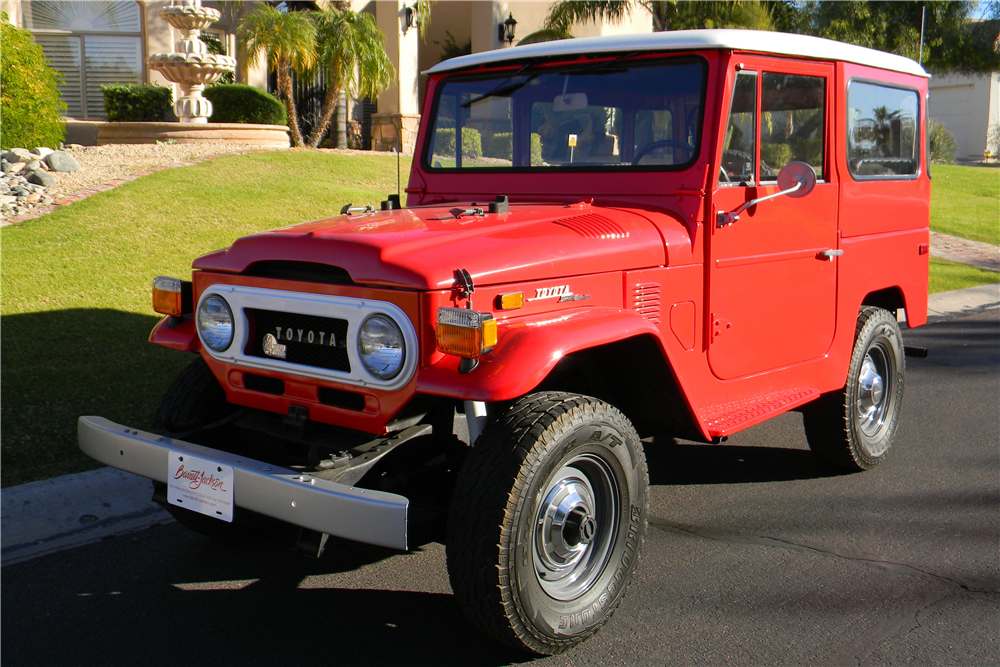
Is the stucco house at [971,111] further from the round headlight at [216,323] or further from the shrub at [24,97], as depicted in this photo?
the round headlight at [216,323]

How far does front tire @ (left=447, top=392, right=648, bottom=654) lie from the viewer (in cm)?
288

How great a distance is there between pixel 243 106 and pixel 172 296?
13914 mm

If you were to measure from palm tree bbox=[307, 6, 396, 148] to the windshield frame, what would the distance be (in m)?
13.9

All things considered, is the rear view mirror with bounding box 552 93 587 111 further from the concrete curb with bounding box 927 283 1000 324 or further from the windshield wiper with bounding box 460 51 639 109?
the concrete curb with bounding box 927 283 1000 324

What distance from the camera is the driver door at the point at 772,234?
4.01m

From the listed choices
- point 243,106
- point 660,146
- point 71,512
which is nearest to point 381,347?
point 660,146

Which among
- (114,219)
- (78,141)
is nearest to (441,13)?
(78,141)

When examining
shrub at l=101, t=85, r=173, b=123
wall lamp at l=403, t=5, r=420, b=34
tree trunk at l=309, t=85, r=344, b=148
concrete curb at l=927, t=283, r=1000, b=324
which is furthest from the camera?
wall lamp at l=403, t=5, r=420, b=34

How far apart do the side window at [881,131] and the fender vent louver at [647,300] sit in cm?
176

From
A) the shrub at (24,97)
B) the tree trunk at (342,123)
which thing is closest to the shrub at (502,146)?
the shrub at (24,97)

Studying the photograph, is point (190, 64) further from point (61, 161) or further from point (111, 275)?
point (111, 275)

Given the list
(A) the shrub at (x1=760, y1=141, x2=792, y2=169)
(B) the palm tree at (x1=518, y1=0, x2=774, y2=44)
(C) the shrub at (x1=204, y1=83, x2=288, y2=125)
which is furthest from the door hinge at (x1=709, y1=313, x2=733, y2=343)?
(B) the palm tree at (x1=518, y1=0, x2=774, y2=44)

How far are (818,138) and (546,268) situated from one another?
207 centimetres

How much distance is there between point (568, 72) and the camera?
429 centimetres
